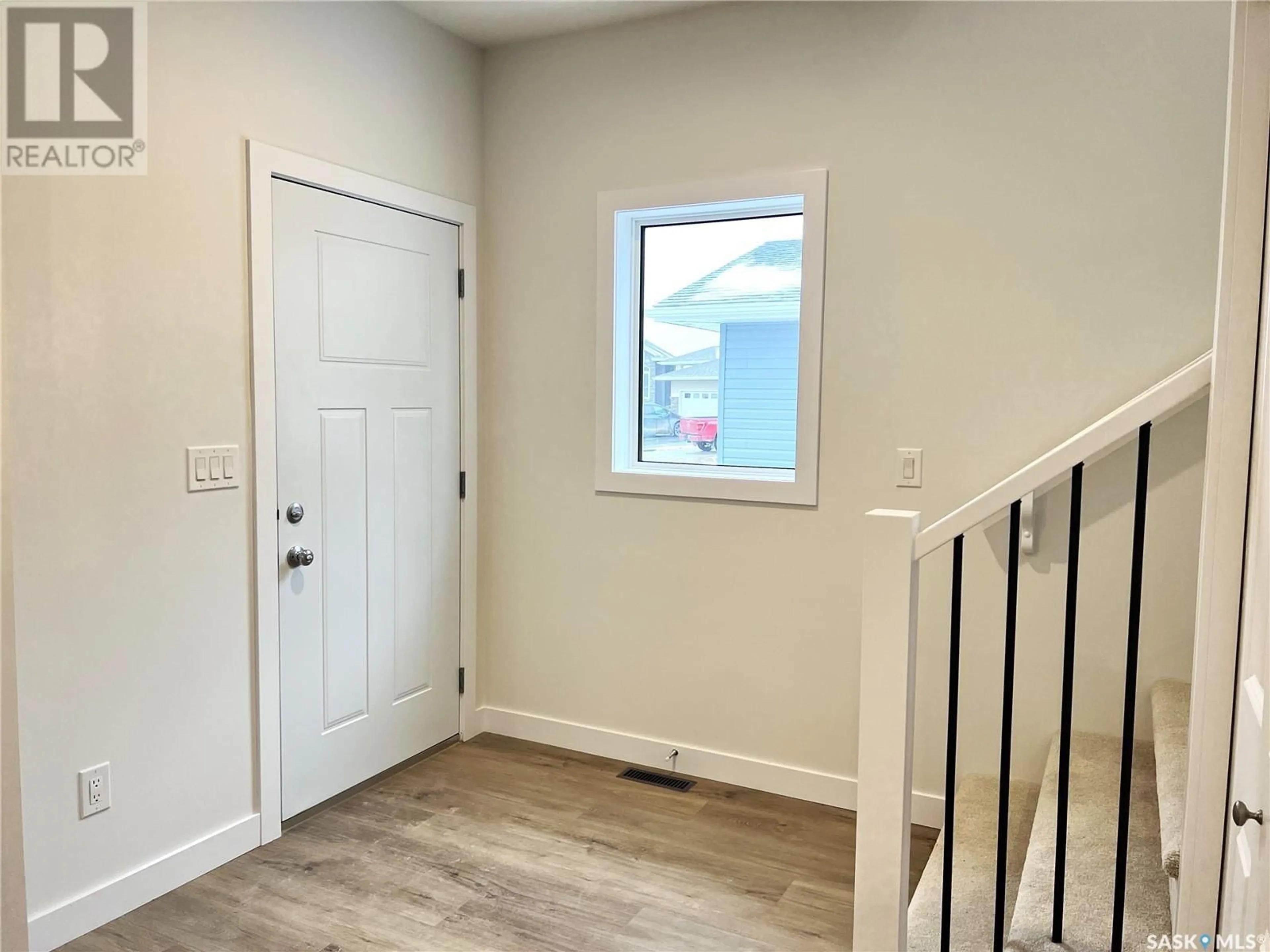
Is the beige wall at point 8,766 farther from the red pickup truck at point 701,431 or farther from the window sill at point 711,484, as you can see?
the red pickup truck at point 701,431

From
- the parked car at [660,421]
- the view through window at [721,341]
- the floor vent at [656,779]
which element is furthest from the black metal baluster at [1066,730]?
the parked car at [660,421]

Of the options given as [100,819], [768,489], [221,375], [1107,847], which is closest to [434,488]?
[221,375]

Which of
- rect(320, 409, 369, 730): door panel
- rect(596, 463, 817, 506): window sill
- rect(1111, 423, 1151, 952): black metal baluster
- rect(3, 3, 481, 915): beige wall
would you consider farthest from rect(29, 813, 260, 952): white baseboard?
rect(1111, 423, 1151, 952): black metal baluster

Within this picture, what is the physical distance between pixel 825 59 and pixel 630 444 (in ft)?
4.83

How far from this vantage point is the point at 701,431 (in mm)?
3283

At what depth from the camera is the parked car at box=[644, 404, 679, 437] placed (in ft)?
11.0

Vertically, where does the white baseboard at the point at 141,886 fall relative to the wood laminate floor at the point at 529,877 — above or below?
above

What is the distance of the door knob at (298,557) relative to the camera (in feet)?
9.09

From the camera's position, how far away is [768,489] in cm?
303

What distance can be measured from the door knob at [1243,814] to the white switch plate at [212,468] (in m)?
2.45

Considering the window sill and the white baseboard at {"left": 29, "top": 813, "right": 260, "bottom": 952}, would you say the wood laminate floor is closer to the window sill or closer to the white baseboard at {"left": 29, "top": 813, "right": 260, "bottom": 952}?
the white baseboard at {"left": 29, "top": 813, "right": 260, "bottom": 952}

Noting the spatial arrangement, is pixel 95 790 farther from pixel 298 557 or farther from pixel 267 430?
pixel 267 430

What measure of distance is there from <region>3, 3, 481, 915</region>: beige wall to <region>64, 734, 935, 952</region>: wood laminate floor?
0.28m

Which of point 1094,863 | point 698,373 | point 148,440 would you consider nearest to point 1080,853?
point 1094,863
